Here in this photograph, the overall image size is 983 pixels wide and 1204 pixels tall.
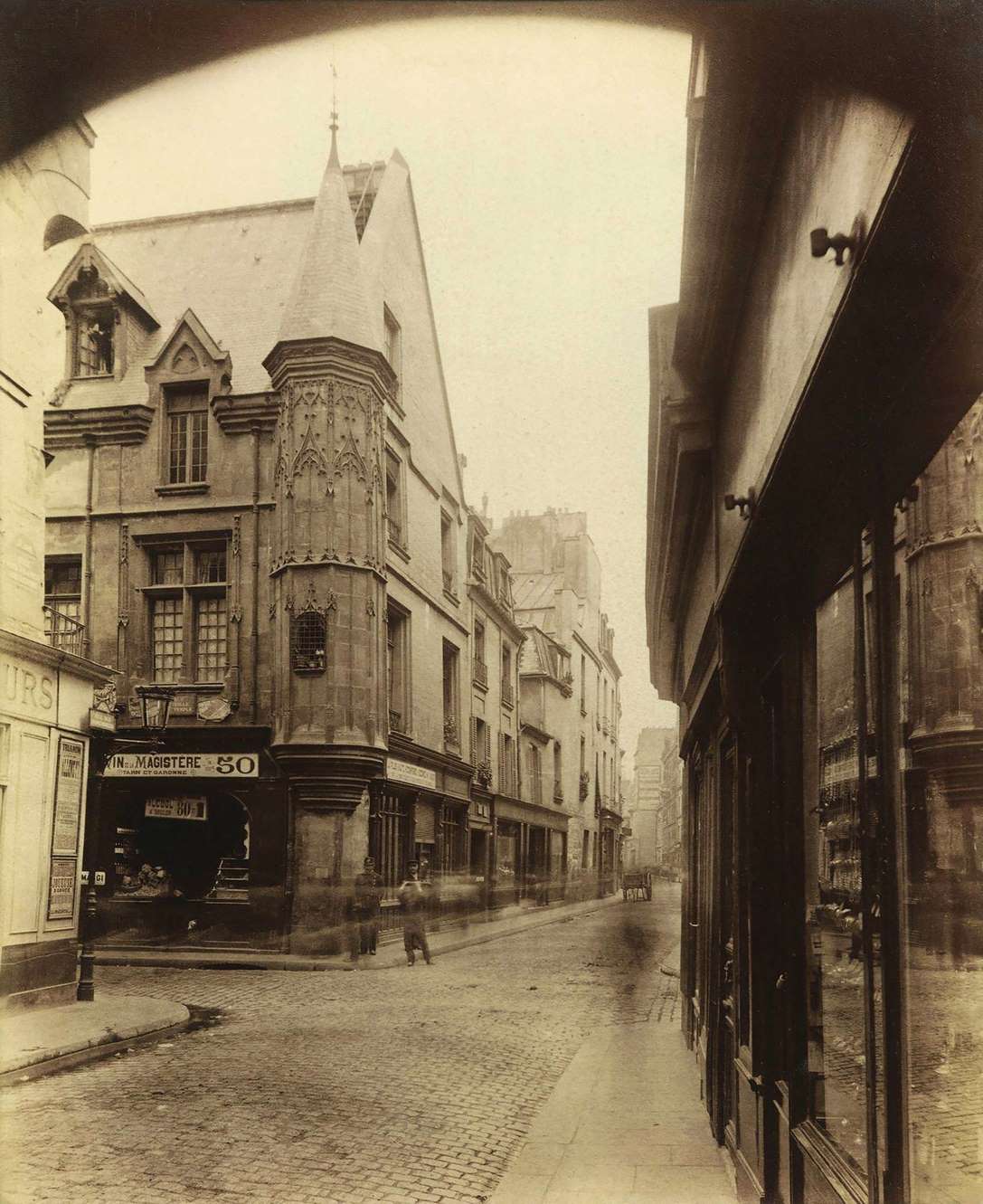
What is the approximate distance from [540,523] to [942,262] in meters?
4.52

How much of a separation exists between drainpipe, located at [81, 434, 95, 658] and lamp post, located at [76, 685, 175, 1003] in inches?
30.5

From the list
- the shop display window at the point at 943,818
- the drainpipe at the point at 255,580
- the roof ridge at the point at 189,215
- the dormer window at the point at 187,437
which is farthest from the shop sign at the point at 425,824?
the shop display window at the point at 943,818

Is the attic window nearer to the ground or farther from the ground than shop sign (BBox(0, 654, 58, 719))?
farther from the ground

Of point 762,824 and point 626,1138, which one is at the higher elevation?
point 762,824

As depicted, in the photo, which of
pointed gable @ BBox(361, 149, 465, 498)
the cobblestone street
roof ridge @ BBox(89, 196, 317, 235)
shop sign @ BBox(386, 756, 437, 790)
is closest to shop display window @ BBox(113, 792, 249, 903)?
the cobblestone street

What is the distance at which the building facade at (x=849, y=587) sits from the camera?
1.87m

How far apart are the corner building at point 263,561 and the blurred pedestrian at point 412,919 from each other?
0.90 m

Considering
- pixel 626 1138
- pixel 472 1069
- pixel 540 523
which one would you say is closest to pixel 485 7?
pixel 540 523

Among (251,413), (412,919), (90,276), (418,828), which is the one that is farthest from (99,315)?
(412,919)

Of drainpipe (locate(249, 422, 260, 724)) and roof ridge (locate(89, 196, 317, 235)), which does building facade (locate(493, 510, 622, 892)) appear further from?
roof ridge (locate(89, 196, 317, 235))

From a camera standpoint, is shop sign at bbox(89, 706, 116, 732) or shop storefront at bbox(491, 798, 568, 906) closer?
shop sign at bbox(89, 706, 116, 732)

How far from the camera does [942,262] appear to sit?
1.76 metres

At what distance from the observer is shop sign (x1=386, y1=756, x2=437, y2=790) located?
834 centimetres

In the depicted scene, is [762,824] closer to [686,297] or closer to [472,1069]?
[686,297]
